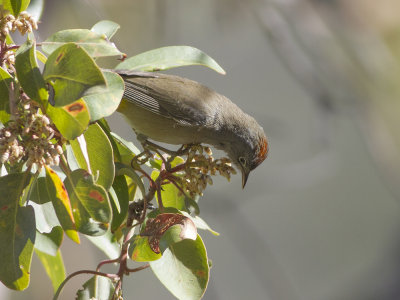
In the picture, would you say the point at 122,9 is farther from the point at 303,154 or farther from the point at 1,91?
the point at 1,91

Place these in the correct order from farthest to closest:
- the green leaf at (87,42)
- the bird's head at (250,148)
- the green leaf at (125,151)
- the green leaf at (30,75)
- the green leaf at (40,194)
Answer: the bird's head at (250,148), the green leaf at (125,151), the green leaf at (40,194), the green leaf at (87,42), the green leaf at (30,75)

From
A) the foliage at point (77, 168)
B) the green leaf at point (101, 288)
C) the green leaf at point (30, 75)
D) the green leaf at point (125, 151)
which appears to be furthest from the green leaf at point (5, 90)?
the green leaf at point (101, 288)

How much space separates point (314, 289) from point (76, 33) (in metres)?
11.9

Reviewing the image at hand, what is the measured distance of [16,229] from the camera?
6.68 ft

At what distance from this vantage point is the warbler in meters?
3.46

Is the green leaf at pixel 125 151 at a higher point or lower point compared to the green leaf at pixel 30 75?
lower

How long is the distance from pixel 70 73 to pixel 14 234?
0.65 meters

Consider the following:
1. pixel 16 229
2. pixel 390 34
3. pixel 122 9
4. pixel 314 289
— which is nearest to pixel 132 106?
pixel 16 229

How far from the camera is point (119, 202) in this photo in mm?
2207

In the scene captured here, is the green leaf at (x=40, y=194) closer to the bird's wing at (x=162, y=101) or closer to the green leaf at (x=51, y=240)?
the green leaf at (x=51, y=240)

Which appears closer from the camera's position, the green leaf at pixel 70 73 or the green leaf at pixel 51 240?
the green leaf at pixel 70 73

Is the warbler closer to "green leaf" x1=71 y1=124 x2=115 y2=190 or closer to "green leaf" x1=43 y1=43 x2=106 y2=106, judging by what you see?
"green leaf" x1=71 y1=124 x2=115 y2=190

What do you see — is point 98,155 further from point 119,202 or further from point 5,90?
point 5,90

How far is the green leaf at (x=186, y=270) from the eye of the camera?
2.11m
